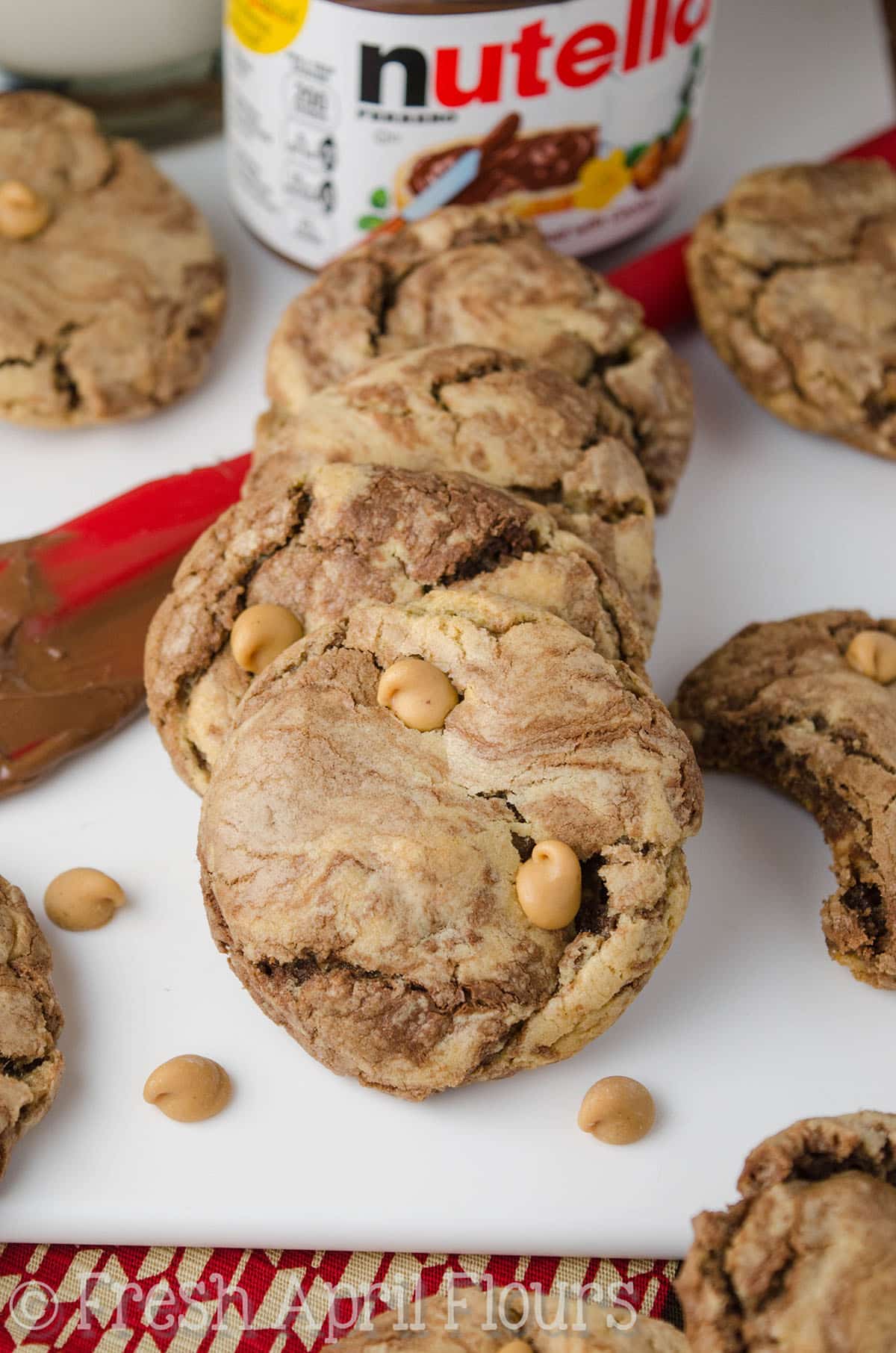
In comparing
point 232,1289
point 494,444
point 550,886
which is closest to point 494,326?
point 494,444

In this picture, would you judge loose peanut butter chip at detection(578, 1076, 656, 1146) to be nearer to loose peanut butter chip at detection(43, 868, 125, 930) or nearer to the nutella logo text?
loose peanut butter chip at detection(43, 868, 125, 930)

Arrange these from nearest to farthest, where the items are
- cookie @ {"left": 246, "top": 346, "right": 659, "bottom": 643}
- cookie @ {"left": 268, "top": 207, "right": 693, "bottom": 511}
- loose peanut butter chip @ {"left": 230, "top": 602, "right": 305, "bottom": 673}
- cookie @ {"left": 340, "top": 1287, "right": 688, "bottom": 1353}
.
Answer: cookie @ {"left": 340, "top": 1287, "right": 688, "bottom": 1353} < loose peanut butter chip @ {"left": 230, "top": 602, "right": 305, "bottom": 673} < cookie @ {"left": 246, "top": 346, "right": 659, "bottom": 643} < cookie @ {"left": 268, "top": 207, "right": 693, "bottom": 511}

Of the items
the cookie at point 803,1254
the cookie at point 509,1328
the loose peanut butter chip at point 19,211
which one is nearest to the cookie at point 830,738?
the cookie at point 803,1254

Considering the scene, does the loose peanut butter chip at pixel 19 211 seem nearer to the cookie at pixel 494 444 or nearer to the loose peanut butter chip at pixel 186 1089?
the cookie at pixel 494 444

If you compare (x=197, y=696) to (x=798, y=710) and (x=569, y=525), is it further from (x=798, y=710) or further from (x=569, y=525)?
(x=798, y=710)

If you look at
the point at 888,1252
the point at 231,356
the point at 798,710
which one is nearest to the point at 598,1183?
the point at 888,1252

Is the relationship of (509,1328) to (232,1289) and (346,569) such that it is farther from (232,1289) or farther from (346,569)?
(346,569)

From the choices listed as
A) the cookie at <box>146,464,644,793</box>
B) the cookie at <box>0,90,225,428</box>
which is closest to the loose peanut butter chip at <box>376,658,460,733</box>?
the cookie at <box>146,464,644,793</box>
